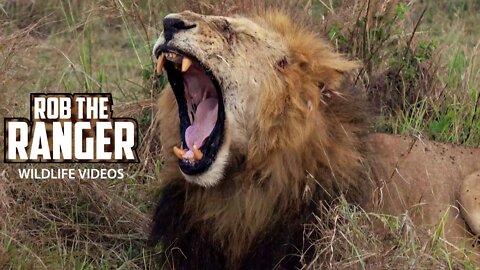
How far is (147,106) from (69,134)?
1.87 ft

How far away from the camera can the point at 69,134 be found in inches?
184

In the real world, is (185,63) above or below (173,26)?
below

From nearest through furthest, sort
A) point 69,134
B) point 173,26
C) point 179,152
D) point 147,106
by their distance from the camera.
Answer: point 173,26
point 179,152
point 69,134
point 147,106

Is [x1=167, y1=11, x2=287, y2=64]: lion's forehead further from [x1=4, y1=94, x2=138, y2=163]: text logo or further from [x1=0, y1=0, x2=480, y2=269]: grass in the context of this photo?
[x1=4, y1=94, x2=138, y2=163]: text logo

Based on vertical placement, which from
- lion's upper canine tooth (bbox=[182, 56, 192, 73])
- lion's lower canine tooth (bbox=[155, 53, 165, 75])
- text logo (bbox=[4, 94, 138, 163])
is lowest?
text logo (bbox=[4, 94, 138, 163])

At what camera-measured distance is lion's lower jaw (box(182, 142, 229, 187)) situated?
140 inches

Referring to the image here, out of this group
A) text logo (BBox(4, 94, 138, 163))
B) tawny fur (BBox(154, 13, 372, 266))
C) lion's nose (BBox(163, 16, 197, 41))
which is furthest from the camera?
text logo (BBox(4, 94, 138, 163))

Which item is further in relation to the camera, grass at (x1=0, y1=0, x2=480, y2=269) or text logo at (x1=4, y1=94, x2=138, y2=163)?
text logo at (x1=4, y1=94, x2=138, y2=163)

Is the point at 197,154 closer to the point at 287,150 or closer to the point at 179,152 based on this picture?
the point at 179,152

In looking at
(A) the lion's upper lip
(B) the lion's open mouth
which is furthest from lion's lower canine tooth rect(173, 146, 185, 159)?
(A) the lion's upper lip

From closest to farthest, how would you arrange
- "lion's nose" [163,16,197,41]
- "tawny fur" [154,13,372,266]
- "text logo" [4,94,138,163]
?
1. "lion's nose" [163,16,197,41]
2. "tawny fur" [154,13,372,266]
3. "text logo" [4,94,138,163]

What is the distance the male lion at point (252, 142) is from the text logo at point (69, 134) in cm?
92

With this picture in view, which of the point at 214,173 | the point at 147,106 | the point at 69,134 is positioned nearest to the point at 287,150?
the point at 214,173

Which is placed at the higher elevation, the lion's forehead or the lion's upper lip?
the lion's forehead
